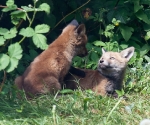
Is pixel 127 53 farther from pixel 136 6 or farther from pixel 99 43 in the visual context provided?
pixel 136 6

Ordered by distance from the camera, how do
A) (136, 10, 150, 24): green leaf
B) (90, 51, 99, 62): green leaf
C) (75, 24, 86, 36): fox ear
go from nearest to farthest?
1. (75, 24, 86, 36): fox ear
2. (90, 51, 99, 62): green leaf
3. (136, 10, 150, 24): green leaf

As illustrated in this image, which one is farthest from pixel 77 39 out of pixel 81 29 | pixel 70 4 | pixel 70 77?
pixel 70 4

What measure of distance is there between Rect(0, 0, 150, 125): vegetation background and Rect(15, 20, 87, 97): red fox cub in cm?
23

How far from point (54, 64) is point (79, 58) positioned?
1218mm

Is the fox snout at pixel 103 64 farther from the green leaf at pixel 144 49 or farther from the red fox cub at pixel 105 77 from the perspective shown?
the green leaf at pixel 144 49

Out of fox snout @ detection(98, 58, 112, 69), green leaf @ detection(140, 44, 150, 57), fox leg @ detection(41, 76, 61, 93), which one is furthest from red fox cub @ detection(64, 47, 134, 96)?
green leaf @ detection(140, 44, 150, 57)

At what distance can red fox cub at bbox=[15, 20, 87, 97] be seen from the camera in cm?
713

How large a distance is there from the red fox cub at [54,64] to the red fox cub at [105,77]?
9.4 inches

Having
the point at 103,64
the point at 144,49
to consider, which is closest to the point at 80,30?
the point at 103,64

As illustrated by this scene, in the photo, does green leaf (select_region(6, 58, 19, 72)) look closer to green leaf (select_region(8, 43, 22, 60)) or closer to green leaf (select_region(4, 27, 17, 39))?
green leaf (select_region(8, 43, 22, 60))

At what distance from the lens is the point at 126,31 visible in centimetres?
862

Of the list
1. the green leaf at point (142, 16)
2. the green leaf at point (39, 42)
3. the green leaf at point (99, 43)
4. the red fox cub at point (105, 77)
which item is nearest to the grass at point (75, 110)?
the red fox cub at point (105, 77)

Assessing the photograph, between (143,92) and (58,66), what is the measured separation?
145 centimetres

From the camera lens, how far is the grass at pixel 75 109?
606 centimetres
